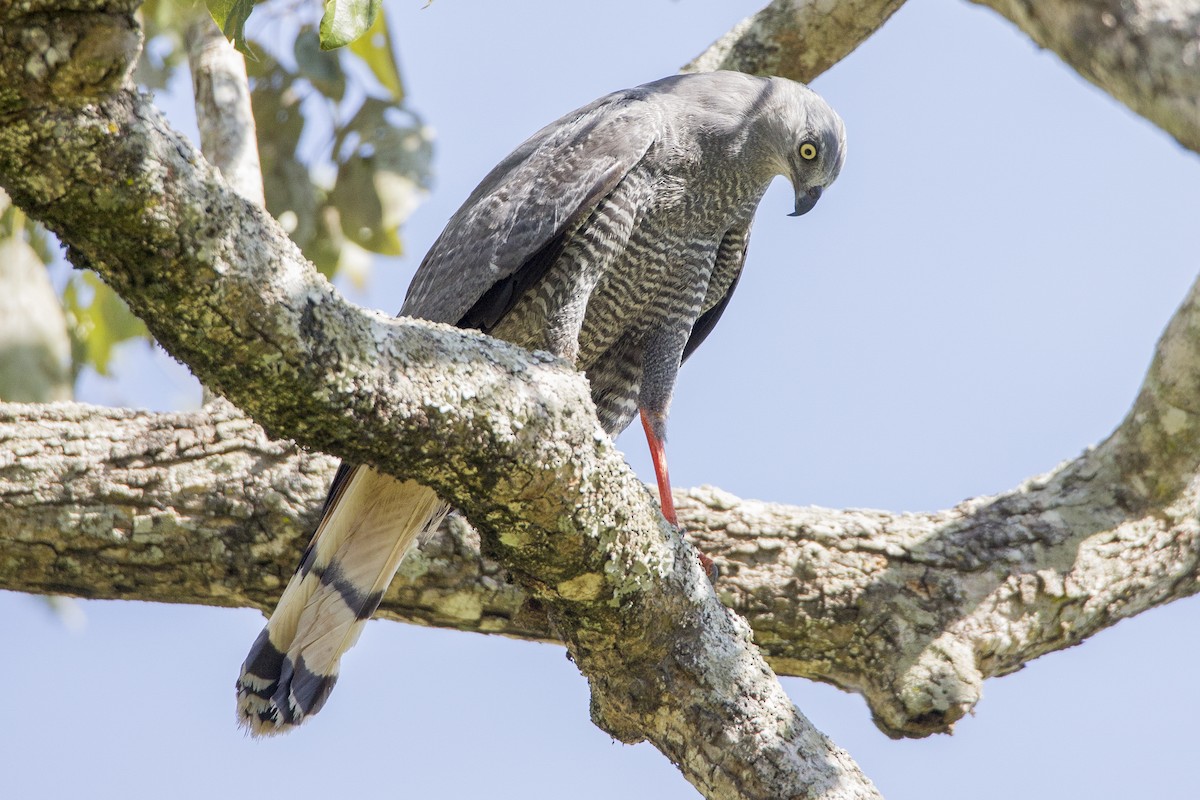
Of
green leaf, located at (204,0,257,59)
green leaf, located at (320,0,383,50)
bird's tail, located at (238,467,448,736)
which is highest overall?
green leaf, located at (320,0,383,50)

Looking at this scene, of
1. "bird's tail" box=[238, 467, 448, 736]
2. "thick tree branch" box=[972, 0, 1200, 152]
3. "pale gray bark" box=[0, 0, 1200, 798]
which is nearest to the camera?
"thick tree branch" box=[972, 0, 1200, 152]

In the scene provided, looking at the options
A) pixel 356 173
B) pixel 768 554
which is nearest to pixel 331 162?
pixel 356 173

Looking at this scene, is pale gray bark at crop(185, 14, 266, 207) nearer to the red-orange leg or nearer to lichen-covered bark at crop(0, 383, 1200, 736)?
lichen-covered bark at crop(0, 383, 1200, 736)

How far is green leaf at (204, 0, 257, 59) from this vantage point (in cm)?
206

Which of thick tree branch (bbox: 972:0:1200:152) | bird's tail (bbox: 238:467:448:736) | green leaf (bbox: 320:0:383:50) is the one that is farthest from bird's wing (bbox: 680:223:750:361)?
thick tree branch (bbox: 972:0:1200:152)

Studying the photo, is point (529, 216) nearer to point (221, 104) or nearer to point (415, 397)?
point (221, 104)

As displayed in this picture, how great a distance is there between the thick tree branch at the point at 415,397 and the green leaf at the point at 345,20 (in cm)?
31

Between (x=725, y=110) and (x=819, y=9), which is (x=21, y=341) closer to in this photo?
(x=725, y=110)

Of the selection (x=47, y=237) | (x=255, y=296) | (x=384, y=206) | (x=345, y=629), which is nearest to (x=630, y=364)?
(x=384, y=206)

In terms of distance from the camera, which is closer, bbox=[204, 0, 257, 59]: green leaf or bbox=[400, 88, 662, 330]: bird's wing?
bbox=[204, 0, 257, 59]: green leaf

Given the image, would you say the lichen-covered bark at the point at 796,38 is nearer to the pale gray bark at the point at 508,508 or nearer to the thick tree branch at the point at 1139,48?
the pale gray bark at the point at 508,508

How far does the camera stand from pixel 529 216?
3.59 m

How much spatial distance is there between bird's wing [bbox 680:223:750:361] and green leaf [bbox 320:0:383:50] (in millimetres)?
2363

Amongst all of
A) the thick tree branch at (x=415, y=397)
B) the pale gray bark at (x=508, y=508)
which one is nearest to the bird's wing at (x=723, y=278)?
the pale gray bark at (x=508, y=508)
